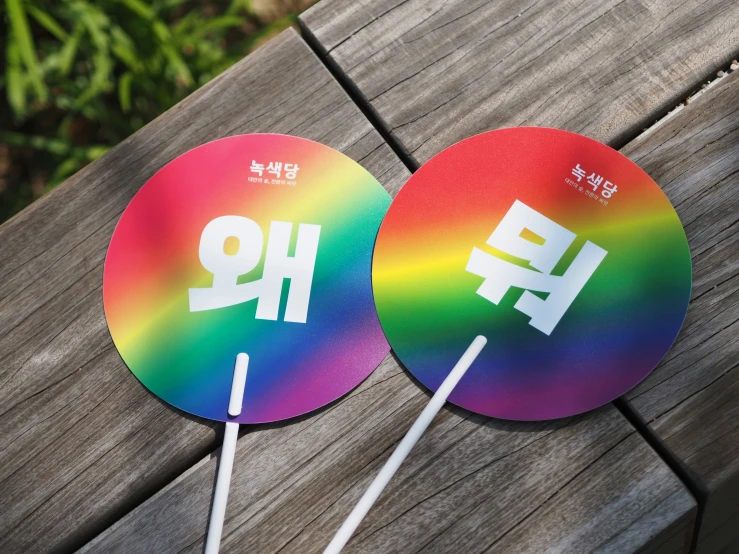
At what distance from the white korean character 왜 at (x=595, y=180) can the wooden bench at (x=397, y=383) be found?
0.25 ft

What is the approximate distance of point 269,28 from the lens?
4.55 feet

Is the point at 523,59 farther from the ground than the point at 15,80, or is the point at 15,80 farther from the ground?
the point at 523,59

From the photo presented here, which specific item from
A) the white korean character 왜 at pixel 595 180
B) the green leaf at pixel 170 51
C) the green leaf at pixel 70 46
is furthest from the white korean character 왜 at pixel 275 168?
the green leaf at pixel 70 46

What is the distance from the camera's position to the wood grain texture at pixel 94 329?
0.78 meters

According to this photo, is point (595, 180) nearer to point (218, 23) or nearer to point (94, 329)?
point (94, 329)

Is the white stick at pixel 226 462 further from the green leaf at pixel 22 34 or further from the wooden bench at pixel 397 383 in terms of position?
the green leaf at pixel 22 34

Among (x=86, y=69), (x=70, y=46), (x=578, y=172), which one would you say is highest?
(x=578, y=172)

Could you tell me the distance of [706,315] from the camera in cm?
78

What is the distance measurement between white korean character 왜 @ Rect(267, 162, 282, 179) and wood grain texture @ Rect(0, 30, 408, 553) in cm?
6

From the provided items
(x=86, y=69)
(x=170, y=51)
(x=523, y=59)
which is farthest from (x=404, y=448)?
(x=86, y=69)

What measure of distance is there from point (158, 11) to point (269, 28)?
0.77 ft

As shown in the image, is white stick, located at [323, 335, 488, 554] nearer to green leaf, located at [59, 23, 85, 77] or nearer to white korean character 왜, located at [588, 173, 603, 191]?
white korean character 왜, located at [588, 173, 603, 191]

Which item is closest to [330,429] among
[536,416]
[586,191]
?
[536,416]

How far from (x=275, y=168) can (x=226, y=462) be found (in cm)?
35
